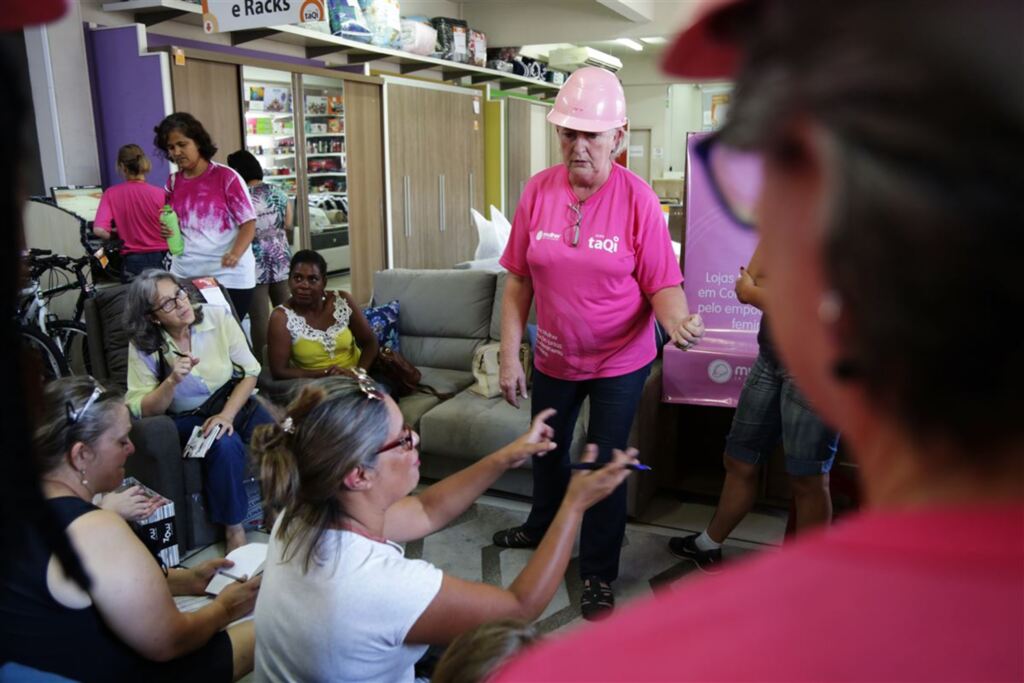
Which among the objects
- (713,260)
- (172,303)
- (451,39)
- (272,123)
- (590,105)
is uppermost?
(451,39)

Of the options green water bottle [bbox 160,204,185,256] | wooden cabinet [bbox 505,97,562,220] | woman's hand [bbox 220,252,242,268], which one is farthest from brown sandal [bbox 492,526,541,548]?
wooden cabinet [bbox 505,97,562,220]

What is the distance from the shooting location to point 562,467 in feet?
9.00

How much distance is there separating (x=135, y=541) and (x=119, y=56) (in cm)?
450

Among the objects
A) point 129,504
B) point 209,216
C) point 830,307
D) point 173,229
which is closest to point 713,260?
point 129,504

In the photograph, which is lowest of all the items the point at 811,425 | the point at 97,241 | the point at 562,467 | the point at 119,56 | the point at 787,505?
the point at 787,505

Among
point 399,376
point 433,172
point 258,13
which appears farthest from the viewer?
point 433,172

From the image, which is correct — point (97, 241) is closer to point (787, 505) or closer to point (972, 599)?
point (787, 505)

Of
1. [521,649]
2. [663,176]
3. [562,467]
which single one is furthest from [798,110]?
[663,176]

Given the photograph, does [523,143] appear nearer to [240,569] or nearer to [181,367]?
[181,367]

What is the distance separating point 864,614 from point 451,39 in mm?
8176

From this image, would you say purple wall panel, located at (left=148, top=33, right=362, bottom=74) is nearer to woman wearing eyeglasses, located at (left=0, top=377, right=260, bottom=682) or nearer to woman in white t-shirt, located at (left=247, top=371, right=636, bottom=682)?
woman wearing eyeglasses, located at (left=0, top=377, right=260, bottom=682)

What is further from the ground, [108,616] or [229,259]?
[229,259]

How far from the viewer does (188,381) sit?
10.00 ft

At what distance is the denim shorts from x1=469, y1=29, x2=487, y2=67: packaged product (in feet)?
22.0
